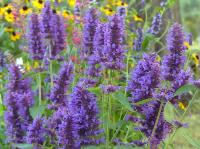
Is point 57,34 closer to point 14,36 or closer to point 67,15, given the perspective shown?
point 67,15

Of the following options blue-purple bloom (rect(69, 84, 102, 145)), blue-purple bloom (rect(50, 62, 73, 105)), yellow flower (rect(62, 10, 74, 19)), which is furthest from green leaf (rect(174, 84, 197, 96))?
yellow flower (rect(62, 10, 74, 19))

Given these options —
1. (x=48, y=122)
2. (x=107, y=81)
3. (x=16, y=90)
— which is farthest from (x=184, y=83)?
(x=16, y=90)

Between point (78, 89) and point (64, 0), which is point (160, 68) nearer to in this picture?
point (78, 89)

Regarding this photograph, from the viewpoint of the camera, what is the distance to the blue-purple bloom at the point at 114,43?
2.36 metres

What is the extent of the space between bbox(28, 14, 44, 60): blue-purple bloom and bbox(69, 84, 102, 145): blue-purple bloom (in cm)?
77

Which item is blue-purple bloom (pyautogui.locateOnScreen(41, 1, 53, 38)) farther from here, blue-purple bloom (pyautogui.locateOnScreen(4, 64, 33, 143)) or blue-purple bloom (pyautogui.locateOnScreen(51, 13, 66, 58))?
blue-purple bloom (pyautogui.locateOnScreen(4, 64, 33, 143))

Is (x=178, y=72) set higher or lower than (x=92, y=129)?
higher

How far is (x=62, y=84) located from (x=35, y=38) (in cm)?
48

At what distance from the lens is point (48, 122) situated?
237 cm

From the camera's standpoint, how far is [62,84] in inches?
98.7

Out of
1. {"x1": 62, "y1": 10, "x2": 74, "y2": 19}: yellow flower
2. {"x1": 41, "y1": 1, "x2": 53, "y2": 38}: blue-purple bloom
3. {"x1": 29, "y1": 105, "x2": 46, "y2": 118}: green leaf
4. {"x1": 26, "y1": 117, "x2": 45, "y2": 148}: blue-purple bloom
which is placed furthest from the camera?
{"x1": 62, "y1": 10, "x2": 74, "y2": 19}: yellow flower

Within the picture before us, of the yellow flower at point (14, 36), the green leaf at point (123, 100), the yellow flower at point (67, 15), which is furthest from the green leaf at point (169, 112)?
the yellow flower at point (14, 36)

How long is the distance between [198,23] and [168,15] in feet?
53.6

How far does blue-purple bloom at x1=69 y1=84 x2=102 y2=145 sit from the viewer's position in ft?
7.09
